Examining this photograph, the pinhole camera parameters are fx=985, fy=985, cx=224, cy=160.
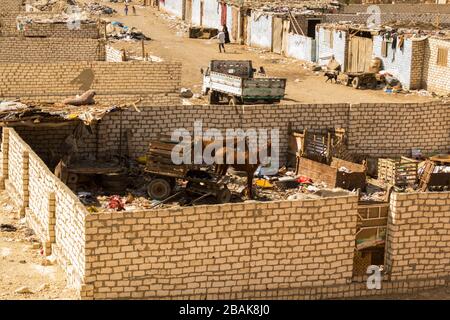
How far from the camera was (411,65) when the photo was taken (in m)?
30.3

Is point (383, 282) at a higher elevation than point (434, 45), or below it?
below

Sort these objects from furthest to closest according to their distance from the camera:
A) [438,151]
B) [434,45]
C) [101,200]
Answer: [434,45] < [438,151] < [101,200]

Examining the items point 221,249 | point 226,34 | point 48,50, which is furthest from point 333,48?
point 221,249

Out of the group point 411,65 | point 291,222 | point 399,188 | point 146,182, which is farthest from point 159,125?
point 411,65

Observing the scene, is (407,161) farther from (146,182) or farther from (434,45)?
(434,45)

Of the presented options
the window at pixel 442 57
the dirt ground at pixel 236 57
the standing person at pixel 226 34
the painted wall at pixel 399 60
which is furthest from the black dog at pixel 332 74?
the standing person at pixel 226 34

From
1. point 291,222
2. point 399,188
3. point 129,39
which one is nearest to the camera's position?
point 291,222

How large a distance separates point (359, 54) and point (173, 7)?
23.2 m

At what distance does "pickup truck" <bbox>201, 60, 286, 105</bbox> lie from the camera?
25.0 m

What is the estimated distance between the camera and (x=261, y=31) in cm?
3997

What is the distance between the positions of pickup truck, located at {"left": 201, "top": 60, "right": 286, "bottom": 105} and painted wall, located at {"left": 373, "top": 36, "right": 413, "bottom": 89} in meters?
6.32

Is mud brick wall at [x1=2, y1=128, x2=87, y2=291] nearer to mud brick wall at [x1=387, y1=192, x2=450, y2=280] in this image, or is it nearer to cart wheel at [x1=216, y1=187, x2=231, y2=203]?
cart wheel at [x1=216, y1=187, x2=231, y2=203]

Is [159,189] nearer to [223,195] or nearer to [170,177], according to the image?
[170,177]

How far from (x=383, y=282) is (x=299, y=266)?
1.21 metres
